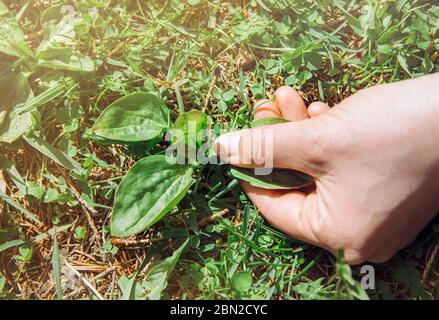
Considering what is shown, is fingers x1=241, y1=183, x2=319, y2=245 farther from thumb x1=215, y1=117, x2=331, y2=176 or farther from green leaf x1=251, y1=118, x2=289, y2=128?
green leaf x1=251, y1=118, x2=289, y2=128

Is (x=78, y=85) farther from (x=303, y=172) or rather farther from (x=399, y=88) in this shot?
(x=399, y=88)

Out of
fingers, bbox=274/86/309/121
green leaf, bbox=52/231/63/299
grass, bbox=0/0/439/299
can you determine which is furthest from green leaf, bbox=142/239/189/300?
fingers, bbox=274/86/309/121

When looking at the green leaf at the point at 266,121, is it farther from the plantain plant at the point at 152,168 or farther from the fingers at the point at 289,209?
the fingers at the point at 289,209

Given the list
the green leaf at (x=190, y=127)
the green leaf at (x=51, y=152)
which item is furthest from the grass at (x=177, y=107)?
the green leaf at (x=190, y=127)

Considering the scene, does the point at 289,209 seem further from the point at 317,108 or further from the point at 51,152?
the point at 51,152

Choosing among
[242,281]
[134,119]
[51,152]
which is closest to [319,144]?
[242,281]
